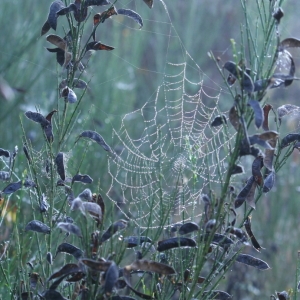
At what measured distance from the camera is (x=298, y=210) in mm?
5352

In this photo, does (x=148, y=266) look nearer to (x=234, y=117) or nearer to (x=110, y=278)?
(x=110, y=278)

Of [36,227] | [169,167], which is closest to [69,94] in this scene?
[36,227]

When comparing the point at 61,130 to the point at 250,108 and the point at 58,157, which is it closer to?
the point at 58,157

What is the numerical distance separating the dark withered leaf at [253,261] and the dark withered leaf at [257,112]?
36 centimetres

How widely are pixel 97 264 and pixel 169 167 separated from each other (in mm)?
787

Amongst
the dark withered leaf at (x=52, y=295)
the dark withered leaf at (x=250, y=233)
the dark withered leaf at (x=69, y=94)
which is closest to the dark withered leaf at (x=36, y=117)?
the dark withered leaf at (x=69, y=94)

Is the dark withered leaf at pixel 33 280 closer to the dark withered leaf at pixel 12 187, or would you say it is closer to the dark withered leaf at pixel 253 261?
the dark withered leaf at pixel 12 187

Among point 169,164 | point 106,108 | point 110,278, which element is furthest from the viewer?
point 106,108

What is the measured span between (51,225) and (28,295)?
0.69 ft

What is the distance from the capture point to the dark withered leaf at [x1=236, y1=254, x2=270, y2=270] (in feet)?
4.61

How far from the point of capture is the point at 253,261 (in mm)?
1415

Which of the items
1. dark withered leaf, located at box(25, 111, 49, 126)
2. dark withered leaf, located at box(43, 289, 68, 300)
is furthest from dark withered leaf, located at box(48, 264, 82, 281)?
dark withered leaf, located at box(25, 111, 49, 126)

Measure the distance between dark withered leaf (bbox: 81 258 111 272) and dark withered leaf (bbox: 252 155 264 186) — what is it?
0.46 metres

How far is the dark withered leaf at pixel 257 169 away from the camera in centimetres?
141
